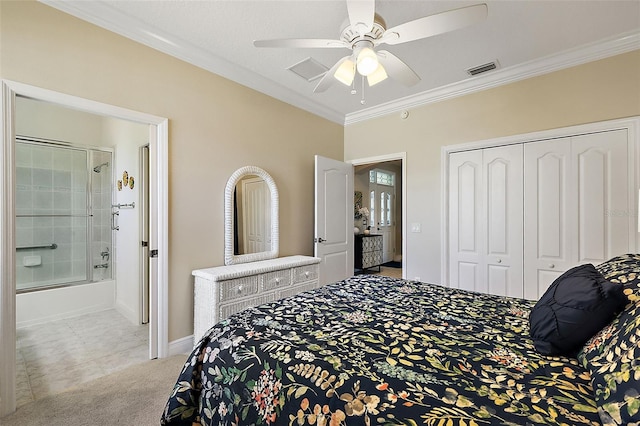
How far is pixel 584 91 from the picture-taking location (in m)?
2.69

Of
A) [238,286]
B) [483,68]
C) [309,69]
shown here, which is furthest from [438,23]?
[238,286]

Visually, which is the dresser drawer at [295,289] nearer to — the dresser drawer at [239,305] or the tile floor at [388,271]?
the dresser drawer at [239,305]

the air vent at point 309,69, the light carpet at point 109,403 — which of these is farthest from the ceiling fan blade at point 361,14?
the light carpet at point 109,403

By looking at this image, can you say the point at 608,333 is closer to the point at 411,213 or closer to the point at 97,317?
the point at 411,213

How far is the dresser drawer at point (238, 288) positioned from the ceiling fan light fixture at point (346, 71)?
1.90m

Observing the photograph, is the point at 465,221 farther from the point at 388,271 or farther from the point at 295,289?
the point at 388,271

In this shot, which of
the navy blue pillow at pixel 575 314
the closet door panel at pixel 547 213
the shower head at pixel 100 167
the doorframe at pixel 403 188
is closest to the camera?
the navy blue pillow at pixel 575 314

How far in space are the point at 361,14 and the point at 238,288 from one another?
2292mm

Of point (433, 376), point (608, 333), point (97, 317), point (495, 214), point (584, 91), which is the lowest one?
point (97, 317)

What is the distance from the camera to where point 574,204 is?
2742mm

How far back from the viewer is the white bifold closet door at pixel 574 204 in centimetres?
254

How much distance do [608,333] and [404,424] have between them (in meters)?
0.76

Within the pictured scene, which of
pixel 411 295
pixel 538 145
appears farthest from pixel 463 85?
pixel 411 295

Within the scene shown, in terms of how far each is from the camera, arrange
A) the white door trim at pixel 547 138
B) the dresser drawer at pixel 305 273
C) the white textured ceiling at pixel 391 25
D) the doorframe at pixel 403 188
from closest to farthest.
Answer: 1. the white textured ceiling at pixel 391 25
2. the white door trim at pixel 547 138
3. the dresser drawer at pixel 305 273
4. the doorframe at pixel 403 188
